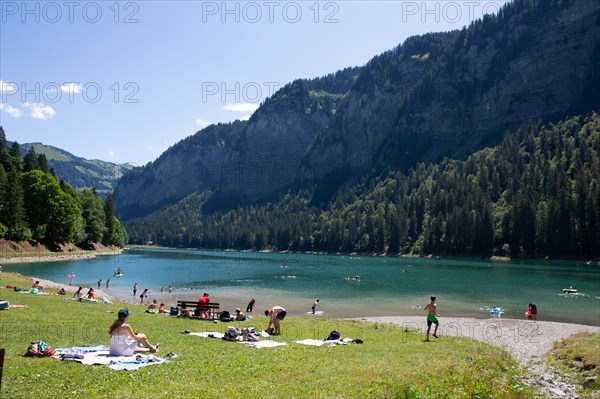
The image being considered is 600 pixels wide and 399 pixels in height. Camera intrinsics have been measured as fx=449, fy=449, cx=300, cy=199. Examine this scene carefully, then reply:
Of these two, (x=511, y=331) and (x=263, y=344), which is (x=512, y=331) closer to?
(x=511, y=331)

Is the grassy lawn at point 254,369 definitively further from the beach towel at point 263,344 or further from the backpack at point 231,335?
the backpack at point 231,335

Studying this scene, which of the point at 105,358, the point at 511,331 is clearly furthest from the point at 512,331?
the point at 105,358

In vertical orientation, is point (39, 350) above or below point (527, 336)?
above

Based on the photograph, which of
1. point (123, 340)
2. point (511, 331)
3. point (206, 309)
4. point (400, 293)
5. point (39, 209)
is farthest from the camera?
point (39, 209)

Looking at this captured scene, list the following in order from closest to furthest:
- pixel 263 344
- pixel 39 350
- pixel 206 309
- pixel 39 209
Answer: pixel 39 350 < pixel 263 344 < pixel 206 309 < pixel 39 209

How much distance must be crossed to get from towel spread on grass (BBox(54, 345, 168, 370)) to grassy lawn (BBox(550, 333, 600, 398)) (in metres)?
17.8

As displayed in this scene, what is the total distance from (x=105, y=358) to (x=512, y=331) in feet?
116

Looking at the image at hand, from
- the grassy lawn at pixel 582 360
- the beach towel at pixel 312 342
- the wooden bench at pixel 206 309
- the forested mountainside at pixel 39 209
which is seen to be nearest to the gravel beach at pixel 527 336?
the grassy lawn at pixel 582 360

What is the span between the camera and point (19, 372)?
13953 millimetres

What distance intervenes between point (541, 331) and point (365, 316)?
17.4 meters

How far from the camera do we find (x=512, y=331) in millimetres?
39812

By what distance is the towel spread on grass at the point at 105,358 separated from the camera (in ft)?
52.0

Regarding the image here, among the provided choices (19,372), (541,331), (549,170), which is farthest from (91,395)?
(549,170)

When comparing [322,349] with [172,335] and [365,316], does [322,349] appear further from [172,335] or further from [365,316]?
[365,316]
